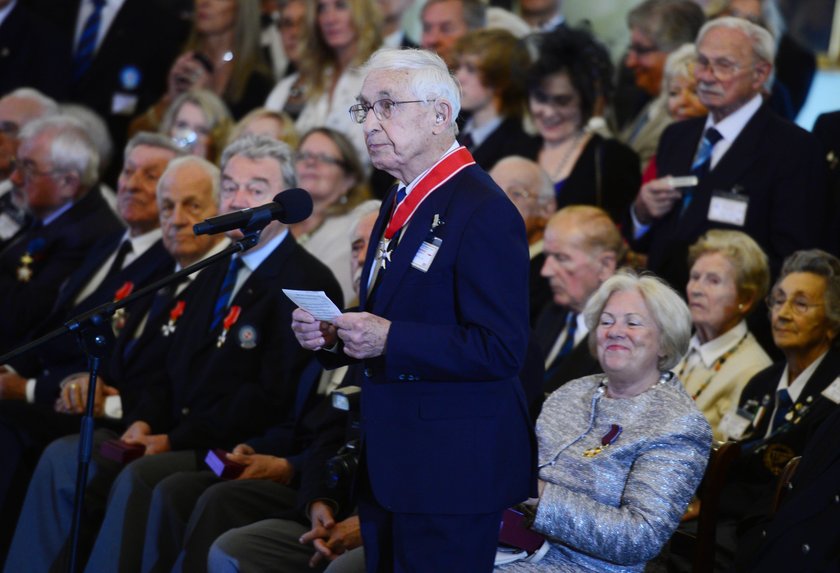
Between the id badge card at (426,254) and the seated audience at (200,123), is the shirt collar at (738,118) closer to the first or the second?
the id badge card at (426,254)

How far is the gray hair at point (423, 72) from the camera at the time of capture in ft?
8.84

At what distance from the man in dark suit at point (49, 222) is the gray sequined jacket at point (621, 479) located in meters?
2.90

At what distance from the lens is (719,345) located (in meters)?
4.25

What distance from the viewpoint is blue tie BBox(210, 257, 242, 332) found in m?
4.32

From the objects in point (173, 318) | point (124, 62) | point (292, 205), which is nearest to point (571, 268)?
point (173, 318)

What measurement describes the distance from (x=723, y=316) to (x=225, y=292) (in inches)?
66.8

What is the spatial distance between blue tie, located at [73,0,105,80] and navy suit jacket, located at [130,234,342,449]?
362cm

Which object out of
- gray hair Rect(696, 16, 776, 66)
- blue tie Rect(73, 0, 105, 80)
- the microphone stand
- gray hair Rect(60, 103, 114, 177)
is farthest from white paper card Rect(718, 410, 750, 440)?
blue tie Rect(73, 0, 105, 80)

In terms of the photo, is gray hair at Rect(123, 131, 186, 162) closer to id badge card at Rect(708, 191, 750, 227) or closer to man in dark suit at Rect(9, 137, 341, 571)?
man in dark suit at Rect(9, 137, 341, 571)

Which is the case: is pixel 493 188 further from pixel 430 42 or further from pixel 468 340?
pixel 430 42

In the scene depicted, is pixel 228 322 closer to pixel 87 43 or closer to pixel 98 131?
pixel 98 131

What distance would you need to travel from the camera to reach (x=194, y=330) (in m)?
4.38

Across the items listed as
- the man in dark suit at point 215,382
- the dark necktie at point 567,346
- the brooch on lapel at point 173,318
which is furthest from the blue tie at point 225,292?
the dark necktie at point 567,346

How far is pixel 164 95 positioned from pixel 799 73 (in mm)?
3513
